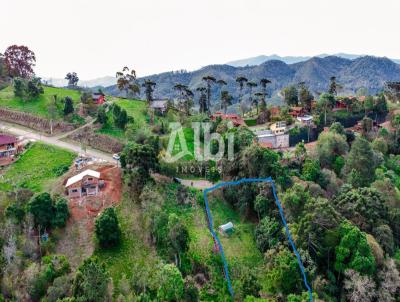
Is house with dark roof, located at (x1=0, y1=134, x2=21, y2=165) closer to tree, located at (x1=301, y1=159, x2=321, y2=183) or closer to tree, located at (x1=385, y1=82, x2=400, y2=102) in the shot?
tree, located at (x1=301, y1=159, x2=321, y2=183)

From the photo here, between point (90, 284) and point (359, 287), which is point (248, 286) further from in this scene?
point (90, 284)

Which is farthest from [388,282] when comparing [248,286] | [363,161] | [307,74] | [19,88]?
[307,74]

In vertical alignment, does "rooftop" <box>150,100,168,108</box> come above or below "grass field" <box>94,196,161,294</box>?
above

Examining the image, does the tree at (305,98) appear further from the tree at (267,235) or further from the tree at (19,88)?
the tree at (19,88)

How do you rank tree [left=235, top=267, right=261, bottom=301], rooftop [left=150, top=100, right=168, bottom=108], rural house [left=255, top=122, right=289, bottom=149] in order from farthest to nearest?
rooftop [left=150, top=100, right=168, bottom=108], rural house [left=255, top=122, right=289, bottom=149], tree [left=235, top=267, right=261, bottom=301]

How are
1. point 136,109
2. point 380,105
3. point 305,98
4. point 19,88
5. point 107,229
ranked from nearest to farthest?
1. point 107,229
2. point 19,88
3. point 136,109
4. point 380,105
5. point 305,98

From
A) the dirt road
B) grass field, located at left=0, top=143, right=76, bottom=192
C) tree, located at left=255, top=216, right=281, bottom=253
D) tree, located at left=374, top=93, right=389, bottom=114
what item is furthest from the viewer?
tree, located at left=374, top=93, right=389, bottom=114

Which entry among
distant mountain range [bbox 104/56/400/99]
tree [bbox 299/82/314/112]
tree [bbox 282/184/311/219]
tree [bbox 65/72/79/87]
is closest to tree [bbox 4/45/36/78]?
tree [bbox 65/72/79/87]
